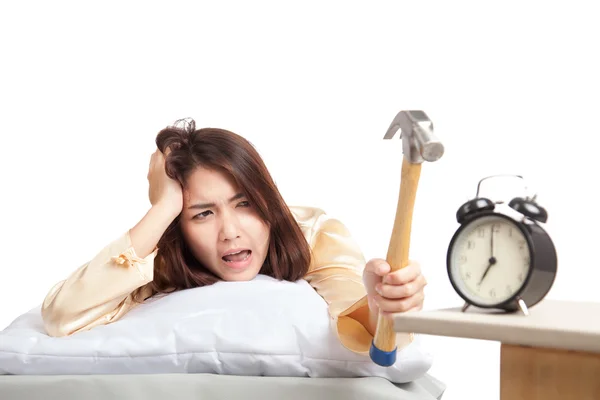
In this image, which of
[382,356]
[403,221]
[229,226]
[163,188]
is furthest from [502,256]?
[163,188]

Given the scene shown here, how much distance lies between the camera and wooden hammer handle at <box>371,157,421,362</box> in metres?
1.54

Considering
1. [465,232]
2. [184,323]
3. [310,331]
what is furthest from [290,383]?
[465,232]

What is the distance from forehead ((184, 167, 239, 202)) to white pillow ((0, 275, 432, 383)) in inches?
13.1

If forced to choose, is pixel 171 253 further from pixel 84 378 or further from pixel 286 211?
pixel 84 378

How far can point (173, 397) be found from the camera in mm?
1840

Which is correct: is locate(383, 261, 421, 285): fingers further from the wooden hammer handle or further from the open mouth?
the open mouth

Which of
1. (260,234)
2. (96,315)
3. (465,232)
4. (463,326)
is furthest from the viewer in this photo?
(260,234)

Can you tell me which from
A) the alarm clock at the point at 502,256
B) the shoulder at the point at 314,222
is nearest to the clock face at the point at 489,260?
the alarm clock at the point at 502,256

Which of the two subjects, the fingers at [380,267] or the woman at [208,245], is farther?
the woman at [208,245]

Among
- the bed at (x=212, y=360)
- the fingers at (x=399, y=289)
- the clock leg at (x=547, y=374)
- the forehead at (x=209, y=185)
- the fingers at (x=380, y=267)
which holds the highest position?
the forehead at (x=209, y=185)

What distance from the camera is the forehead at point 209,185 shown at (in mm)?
2273

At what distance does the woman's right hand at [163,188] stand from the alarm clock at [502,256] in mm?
971

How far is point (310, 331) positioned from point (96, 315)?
0.55 m

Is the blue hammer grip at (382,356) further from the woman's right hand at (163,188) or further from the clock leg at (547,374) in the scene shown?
the woman's right hand at (163,188)
